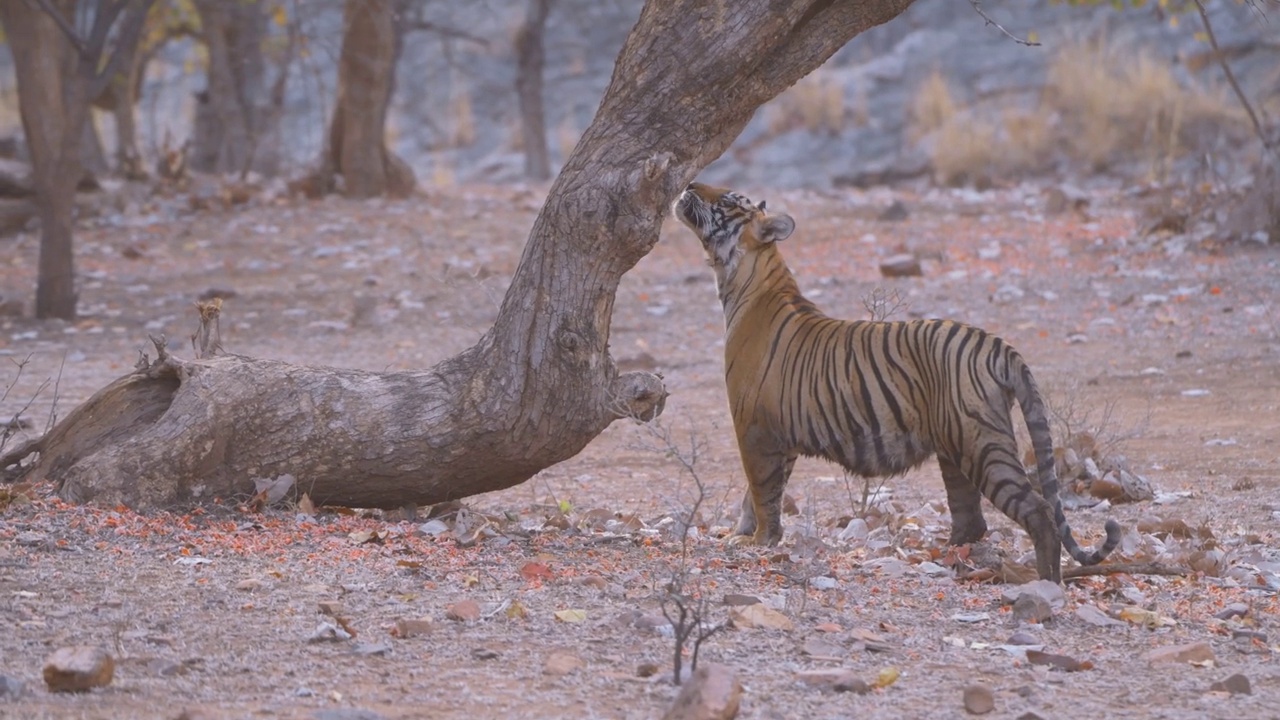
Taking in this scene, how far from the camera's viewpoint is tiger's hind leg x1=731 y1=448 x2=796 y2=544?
5.75 meters

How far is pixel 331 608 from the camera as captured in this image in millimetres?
4355

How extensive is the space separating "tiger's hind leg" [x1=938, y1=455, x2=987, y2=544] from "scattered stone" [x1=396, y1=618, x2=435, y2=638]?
7.56 feet

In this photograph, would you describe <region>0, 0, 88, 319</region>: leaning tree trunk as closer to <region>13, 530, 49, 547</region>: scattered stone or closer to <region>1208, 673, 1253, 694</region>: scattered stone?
<region>13, 530, 49, 547</region>: scattered stone

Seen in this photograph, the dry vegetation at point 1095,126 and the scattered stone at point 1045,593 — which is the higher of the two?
the dry vegetation at point 1095,126

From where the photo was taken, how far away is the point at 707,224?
6301 mm

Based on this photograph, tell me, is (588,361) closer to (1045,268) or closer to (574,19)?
(1045,268)

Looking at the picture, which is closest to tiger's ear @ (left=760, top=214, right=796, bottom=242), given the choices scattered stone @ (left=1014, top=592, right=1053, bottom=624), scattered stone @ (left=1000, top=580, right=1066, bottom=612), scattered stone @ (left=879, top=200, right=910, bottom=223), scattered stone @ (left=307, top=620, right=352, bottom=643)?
scattered stone @ (left=1000, top=580, right=1066, bottom=612)

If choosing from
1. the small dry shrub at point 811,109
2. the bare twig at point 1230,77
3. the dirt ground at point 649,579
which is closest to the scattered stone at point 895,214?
the bare twig at point 1230,77

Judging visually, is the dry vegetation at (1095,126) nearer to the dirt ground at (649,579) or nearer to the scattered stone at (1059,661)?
the dirt ground at (649,579)

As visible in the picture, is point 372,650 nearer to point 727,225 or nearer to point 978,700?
point 978,700

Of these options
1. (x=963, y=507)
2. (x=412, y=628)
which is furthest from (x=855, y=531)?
(x=412, y=628)

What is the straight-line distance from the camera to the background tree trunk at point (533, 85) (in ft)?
76.6

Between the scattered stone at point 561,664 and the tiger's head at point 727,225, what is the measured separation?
258 cm

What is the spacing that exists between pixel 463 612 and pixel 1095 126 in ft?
60.3
